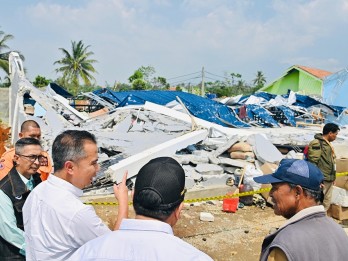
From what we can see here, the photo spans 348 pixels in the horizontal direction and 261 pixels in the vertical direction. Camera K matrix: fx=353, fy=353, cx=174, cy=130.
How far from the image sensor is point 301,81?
2903 cm

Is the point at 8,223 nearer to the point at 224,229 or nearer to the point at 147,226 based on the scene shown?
the point at 147,226

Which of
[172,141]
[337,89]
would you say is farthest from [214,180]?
[337,89]

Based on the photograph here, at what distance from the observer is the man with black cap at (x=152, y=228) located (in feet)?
3.89

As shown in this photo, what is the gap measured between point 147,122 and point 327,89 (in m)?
19.4

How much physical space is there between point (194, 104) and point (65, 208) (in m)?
13.5

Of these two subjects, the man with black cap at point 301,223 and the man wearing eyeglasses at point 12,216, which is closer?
the man with black cap at point 301,223

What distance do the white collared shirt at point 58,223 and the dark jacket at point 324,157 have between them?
4526 millimetres

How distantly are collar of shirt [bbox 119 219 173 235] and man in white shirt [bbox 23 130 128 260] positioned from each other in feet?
1.74

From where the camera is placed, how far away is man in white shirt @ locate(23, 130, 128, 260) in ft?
5.70

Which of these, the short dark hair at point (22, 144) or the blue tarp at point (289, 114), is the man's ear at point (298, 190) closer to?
the short dark hair at point (22, 144)

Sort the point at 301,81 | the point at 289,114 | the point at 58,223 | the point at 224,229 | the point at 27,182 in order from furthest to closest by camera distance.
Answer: the point at 301,81 < the point at 289,114 < the point at 224,229 < the point at 27,182 < the point at 58,223

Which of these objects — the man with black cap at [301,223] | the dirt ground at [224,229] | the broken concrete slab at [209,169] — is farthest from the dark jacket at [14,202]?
the broken concrete slab at [209,169]

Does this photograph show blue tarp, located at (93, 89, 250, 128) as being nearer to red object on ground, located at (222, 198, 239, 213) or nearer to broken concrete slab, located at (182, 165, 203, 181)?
broken concrete slab, located at (182, 165, 203, 181)

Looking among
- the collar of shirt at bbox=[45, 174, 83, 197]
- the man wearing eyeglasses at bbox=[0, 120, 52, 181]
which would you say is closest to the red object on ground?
the man wearing eyeglasses at bbox=[0, 120, 52, 181]
